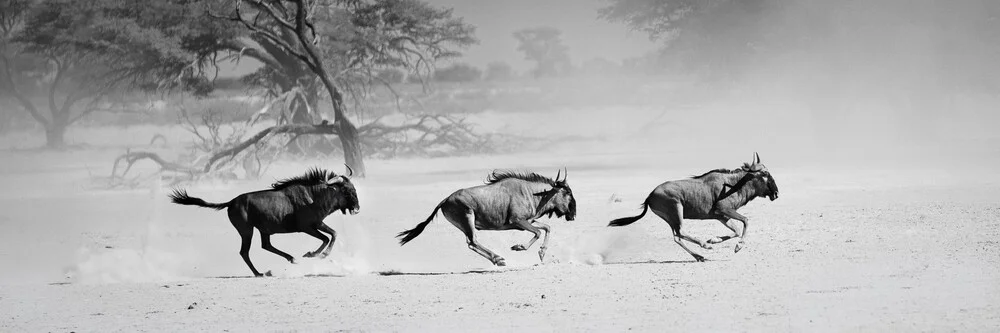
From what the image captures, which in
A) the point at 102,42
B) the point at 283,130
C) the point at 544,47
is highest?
the point at 544,47

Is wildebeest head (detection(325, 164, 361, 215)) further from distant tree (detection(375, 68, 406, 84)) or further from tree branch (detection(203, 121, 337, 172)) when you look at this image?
distant tree (detection(375, 68, 406, 84))

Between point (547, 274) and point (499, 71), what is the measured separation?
182ft

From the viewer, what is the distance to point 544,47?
71.7m

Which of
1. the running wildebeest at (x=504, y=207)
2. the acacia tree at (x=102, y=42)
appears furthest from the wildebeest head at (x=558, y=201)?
the acacia tree at (x=102, y=42)

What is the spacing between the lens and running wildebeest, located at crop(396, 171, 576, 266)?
12.4 meters

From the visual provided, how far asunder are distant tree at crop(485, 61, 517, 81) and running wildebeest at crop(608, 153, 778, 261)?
5073cm

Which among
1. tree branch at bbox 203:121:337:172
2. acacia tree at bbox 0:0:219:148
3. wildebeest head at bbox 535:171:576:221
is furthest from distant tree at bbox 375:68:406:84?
wildebeest head at bbox 535:171:576:221

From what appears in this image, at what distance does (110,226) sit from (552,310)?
10.4 m

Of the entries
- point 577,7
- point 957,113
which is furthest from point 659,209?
point 577,7

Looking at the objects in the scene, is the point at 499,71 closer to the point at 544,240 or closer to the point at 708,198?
the point at 708,198

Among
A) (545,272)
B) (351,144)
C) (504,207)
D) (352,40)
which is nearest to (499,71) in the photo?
(352,40)

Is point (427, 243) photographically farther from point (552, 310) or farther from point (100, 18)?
point (100, 18)

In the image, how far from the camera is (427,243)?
1545cm

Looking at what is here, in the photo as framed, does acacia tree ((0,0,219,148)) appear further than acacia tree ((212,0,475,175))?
No
